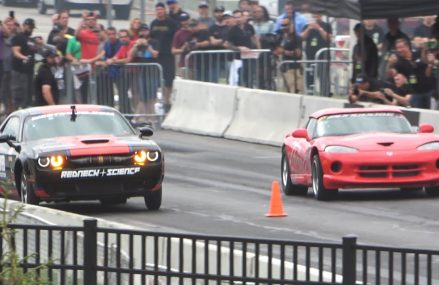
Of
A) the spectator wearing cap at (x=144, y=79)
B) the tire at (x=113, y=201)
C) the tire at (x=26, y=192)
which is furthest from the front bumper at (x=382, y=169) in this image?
the spectator wearing cap at (x=144, y=79)

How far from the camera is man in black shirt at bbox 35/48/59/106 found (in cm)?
2652

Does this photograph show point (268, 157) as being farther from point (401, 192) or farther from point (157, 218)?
point (157, 218)

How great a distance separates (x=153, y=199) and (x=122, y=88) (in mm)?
13099

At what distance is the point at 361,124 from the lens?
18797 mm

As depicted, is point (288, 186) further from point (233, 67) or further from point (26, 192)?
point (233, 67)

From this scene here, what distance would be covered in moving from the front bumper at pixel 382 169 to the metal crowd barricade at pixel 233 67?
12959 millimetres

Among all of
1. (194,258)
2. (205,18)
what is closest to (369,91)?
(205,18)

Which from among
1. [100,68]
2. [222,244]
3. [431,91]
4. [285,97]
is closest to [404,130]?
[431,91]

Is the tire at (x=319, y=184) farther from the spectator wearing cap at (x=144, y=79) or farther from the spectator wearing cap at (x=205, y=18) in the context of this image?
the spectator wearing cap at (x=205, y=18)

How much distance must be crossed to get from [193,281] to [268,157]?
55.3 ft

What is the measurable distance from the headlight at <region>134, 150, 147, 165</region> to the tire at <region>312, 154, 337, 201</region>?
2.39 metres

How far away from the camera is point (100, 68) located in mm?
30719

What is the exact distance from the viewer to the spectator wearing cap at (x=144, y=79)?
3028 centimetres

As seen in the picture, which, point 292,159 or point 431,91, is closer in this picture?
point 292,159
